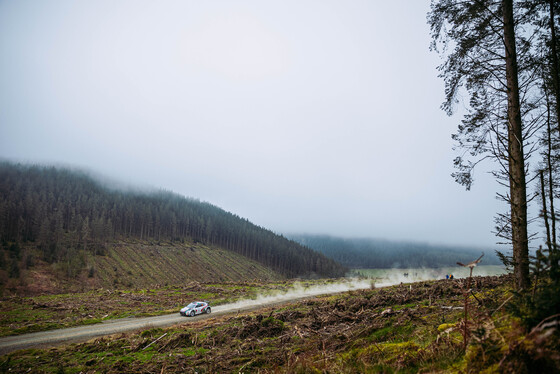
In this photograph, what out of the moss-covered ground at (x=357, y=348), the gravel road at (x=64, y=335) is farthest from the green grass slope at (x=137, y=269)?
the moss-covered ground at (x=357, y=348)

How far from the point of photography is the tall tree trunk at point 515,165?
6.93 m

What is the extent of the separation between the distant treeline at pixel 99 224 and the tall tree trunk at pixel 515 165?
97.0 m

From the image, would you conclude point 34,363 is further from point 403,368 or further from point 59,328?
point 403,368

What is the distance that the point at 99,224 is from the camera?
9644 centimetres

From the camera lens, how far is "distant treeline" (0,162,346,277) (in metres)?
84.6

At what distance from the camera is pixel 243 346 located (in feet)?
34.2

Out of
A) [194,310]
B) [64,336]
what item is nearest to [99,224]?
[194,310]

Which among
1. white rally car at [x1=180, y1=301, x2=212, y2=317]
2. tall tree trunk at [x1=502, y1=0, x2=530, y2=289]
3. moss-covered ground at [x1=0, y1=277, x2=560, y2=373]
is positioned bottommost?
white rally car at [x1=180, y1=301, x2=212, y2=317]

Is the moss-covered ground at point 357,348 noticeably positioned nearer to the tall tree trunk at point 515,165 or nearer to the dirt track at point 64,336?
the tall tree trunk at point 515,165

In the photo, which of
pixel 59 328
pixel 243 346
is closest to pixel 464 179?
pixel 243 346

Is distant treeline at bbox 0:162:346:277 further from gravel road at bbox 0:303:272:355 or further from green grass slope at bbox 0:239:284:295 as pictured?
gravel road at bbox 0:303:272:355

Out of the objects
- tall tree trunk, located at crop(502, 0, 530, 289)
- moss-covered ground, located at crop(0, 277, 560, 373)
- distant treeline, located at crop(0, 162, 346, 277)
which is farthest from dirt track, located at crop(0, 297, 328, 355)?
distant treeline, located at crop(0, 162, 346, 277)

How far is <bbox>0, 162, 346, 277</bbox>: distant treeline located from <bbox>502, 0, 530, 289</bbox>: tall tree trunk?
97.0 metres

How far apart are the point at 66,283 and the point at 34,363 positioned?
63.9 m
